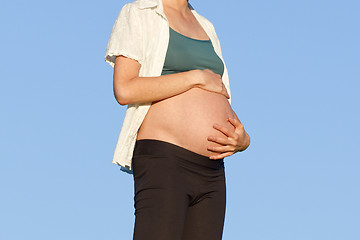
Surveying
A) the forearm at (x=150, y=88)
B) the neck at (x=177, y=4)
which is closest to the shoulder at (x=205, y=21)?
the neck at (x=177, y=4)

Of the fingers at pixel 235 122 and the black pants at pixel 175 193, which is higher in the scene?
the fingers at pixel 235 122

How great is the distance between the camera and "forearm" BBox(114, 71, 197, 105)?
9.35 feet

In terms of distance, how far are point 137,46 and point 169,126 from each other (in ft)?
1.60

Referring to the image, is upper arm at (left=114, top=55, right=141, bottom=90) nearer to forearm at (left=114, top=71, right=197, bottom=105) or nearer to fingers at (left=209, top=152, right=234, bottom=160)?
forearm at (left=114, top=71, right=197, bottom=105)

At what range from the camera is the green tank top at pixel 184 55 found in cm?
303

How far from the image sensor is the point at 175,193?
277 cm

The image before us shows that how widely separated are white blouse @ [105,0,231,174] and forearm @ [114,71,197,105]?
0.12 metres

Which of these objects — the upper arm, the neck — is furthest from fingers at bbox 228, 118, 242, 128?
the neck

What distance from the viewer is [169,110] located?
2.92 metres

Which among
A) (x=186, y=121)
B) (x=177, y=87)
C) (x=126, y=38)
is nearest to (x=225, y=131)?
(x=186, y=121)

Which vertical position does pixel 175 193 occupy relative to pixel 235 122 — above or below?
below

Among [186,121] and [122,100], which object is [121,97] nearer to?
[122,100]

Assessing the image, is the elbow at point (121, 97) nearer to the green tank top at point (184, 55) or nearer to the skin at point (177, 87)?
the skin at point (177, 87)

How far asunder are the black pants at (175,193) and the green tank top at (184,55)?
1.53 feet
